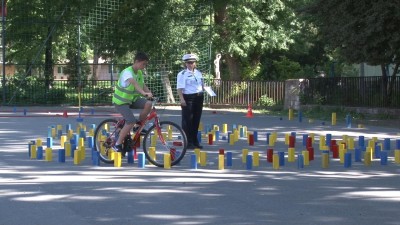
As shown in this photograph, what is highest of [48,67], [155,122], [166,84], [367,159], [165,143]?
[48,67]

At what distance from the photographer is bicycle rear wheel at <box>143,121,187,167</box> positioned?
11.7 metres

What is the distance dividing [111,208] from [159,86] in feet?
84.0

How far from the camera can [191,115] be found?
14086 millimetres

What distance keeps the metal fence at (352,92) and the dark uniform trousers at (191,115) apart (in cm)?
1195

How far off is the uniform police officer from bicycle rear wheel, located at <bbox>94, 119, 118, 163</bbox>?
6.55 feet

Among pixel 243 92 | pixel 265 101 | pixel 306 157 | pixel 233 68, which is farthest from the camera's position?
pixel 233 68

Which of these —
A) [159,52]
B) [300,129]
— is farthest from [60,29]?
[300,129]

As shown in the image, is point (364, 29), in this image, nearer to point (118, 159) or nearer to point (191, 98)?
point (191, 98)

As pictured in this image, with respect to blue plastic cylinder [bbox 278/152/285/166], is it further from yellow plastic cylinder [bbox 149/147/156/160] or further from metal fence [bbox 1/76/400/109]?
metal fence [bbox 1/76/400/109]

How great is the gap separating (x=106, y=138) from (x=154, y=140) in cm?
105

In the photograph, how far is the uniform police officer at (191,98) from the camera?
1407cm

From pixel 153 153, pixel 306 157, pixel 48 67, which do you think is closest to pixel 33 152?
pixel 153 153

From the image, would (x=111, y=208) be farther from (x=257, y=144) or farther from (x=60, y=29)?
(x=60, y=29)

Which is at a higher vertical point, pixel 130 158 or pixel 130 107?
pixel 130 107
